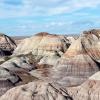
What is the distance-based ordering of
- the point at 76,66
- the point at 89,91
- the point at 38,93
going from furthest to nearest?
the point at 76,66
the point at 89,91
the point at 38,93

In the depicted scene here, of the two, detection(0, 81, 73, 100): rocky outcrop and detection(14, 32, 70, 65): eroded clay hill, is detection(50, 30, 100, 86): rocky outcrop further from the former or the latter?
detection(0, 81, 73, 100): rocky outcrop

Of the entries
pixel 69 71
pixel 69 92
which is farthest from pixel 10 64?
pixel 69 92

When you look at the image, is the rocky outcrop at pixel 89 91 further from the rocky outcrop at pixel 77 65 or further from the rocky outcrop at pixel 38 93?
the rocky outcrop at pixel 77 65

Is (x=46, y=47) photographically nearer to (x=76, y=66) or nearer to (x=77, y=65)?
(x=77, y=65)

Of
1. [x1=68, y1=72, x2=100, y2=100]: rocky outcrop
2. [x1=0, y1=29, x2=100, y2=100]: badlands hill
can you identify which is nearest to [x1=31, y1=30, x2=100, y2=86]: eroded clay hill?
[x1=0, y1=29, x2=100, y2=100]: badlands hill

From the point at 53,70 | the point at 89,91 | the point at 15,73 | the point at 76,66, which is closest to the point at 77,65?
the point at 76,66

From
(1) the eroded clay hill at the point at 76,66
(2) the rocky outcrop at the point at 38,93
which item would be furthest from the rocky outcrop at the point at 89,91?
(1) the eroded clay hill at the point at 76,66
